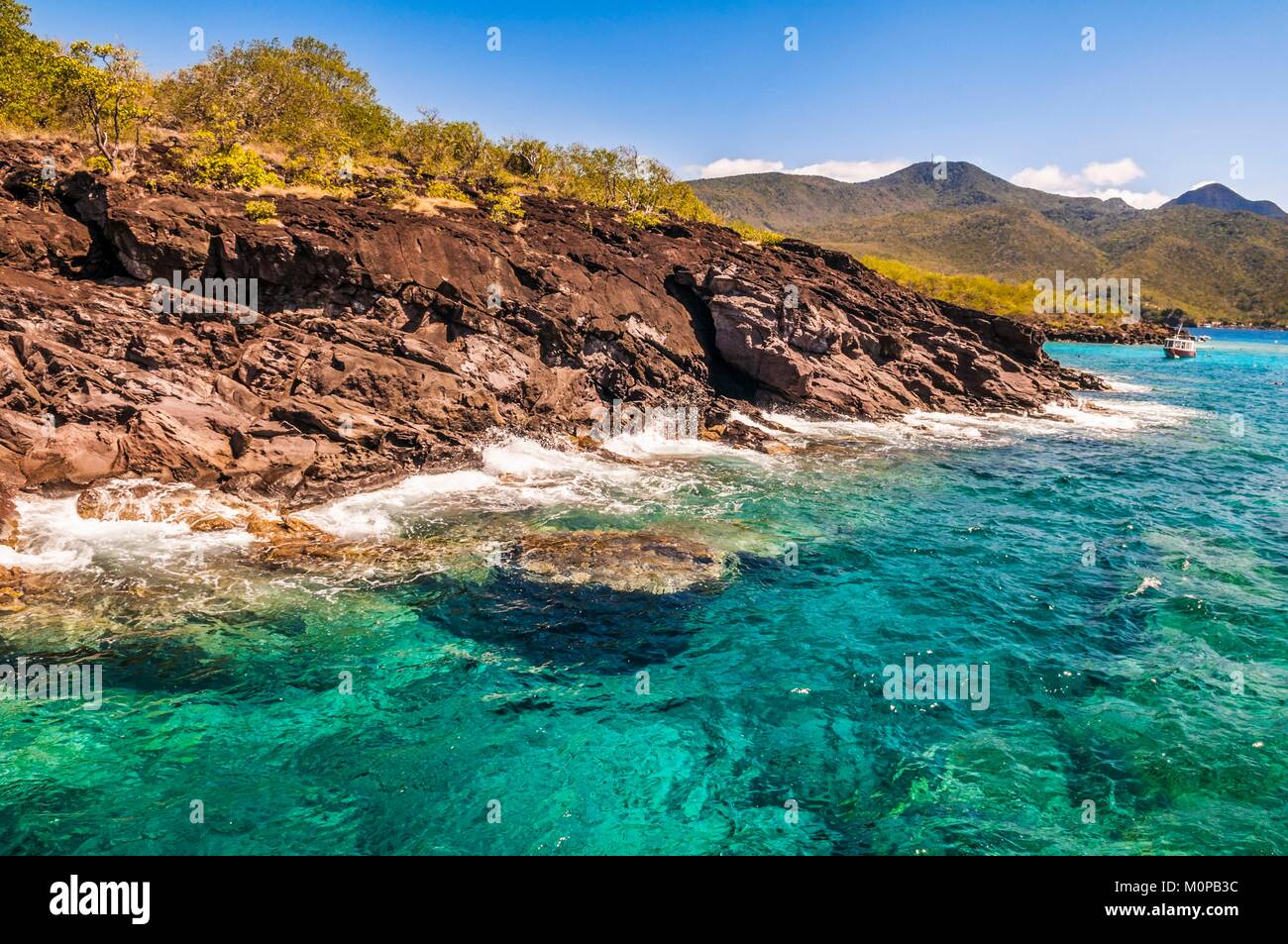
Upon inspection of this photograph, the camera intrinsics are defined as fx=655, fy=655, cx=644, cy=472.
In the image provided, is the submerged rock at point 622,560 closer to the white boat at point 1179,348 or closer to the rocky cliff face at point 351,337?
the rocky cliff face at point 351,337

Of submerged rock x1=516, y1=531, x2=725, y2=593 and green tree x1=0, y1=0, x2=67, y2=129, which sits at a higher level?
green tree x1=0, y1=0, x2=67, y2=129

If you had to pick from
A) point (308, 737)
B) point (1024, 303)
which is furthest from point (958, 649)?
point (1024, 303)

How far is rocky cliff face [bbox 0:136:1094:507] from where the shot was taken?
76.6ft

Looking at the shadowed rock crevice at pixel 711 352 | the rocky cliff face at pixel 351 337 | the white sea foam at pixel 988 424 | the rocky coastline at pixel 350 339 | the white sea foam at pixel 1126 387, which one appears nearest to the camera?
the rocky coastline at pixel 350 339

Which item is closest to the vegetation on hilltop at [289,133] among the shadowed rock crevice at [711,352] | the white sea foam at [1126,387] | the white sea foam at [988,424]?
the shadowed rock crevice at [711,352]

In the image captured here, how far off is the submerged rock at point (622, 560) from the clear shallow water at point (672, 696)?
25.5 inches

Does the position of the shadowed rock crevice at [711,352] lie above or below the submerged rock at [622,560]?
above

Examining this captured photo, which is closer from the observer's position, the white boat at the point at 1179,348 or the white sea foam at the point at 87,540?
the white sea foam at the point at 87,540

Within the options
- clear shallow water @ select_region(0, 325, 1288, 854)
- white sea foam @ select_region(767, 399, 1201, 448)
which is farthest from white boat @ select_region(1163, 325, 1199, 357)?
clear shallow water @ select_region(0, 325, 1288, 854)

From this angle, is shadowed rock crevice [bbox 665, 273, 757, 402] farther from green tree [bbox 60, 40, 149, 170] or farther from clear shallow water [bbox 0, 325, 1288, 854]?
green tree [bbox 60, 40, 149, 170]

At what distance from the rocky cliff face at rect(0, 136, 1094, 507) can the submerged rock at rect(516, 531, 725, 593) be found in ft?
31.1

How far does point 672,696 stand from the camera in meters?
14.4

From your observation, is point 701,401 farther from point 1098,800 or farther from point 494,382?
point 1098,800

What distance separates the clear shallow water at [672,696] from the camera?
425 inches
